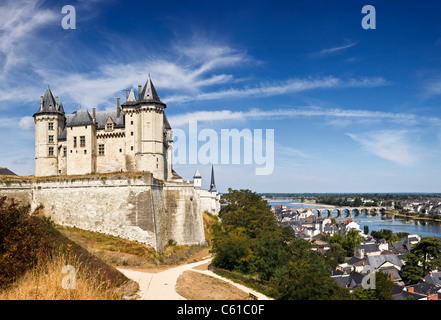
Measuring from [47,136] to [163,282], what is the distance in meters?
27.8

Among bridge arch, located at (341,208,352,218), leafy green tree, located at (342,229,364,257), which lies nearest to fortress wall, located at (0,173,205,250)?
leafy green tree, located at (342,229,364,257)

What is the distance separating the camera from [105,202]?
31.5 meters

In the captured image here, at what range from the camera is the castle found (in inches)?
1229

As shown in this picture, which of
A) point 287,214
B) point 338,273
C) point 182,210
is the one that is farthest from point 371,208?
point 182,210

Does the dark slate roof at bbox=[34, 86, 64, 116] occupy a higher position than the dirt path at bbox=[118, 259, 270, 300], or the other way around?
the dark slate roof at bbox=[34, 86, 64, 116]

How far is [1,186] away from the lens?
3072 cm

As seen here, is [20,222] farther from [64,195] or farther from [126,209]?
[64,195]

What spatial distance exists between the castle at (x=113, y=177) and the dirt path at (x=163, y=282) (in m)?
6.38

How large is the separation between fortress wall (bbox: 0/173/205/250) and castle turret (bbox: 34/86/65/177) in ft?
19.4

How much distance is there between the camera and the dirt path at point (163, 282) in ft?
57.9

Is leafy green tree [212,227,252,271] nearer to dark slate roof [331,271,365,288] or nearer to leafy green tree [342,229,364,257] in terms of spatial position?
dark slate roof [331,271,365,288]

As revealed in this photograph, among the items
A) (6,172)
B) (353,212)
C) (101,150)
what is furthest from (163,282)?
(353,212)

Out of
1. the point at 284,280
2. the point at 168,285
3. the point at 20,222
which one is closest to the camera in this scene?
the point at 20,222
